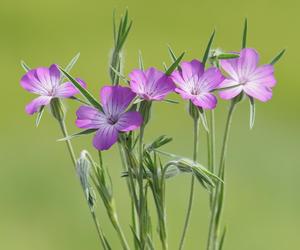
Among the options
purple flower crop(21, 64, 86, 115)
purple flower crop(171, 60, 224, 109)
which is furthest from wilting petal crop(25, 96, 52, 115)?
purple flower crop(171, 60, 224, 109)

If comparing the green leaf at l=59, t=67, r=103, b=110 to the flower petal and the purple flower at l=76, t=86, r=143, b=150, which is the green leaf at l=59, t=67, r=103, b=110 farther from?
the flower petal

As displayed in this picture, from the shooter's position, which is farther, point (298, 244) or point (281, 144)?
point (281, 144)

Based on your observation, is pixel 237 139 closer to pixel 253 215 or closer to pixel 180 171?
pixel 253 215

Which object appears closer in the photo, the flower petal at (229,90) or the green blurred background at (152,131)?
the flower petal at (229,90)

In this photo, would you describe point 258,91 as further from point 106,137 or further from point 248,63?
point 106,137

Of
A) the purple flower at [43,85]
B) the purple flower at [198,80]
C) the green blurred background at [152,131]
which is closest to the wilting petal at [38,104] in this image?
the purple flower at [43,85]

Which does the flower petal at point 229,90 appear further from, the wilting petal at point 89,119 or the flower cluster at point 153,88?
the wilting petal at point 89,119

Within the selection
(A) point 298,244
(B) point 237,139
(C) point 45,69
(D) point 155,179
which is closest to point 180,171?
(D) point 155,179
